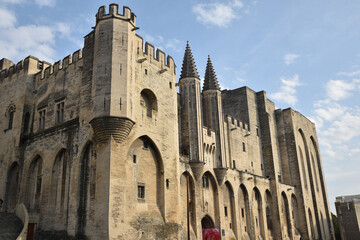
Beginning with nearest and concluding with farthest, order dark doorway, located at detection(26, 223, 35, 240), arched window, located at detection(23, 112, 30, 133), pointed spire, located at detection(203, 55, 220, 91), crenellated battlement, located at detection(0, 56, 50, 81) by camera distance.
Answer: dark doorway, located at detection(26, 223, 35, 240)
arched window, located at detection(23, 112, 30, 133)
crenellated battlement, located at detection(0, 56, 50, 81)
pointed spire, located at detection(203, 55, 220, 91)

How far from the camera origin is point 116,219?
Result: 718 inches

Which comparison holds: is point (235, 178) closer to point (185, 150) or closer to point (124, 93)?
point (185, 150)

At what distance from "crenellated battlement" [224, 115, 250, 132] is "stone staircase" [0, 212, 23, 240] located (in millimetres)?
20886

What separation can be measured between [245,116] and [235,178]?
404 inches

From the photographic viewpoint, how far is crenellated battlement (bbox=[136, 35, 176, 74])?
23.4m

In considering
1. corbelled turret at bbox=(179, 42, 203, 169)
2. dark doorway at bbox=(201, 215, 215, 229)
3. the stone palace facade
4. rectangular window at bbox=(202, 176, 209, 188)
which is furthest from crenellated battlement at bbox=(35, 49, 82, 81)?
dark doorway at bbox=(201, 215, 215, 229)

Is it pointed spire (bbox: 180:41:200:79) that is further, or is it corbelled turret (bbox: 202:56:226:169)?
corbelled turret (bbox: 202:56:226:169)

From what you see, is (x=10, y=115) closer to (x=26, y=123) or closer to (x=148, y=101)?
(x=26, y=123)

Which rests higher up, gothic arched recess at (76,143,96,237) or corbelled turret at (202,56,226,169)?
corbelled turret at (202,56,226,169)

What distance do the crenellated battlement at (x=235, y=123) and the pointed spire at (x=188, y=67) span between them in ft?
26.4

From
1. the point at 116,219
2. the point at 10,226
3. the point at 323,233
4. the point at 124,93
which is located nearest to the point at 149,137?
the point at 124,93

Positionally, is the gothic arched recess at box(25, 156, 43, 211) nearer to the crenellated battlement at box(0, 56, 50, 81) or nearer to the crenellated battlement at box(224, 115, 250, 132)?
the crenellated battlement at box(0, 56, 50, 81)

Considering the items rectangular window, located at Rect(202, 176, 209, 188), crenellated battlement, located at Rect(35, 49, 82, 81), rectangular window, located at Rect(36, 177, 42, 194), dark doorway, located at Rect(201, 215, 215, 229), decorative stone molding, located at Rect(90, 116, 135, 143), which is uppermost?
crenellated battlement, located at Rect(35, 49, 82, 81)

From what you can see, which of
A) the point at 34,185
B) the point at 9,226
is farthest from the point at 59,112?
the point at 9,226
